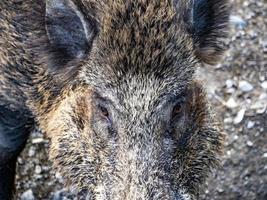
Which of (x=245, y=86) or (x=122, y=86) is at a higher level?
(x=122, y=86)

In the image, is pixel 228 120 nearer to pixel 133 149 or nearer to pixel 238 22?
pixel 238 22

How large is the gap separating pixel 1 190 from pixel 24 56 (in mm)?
1220

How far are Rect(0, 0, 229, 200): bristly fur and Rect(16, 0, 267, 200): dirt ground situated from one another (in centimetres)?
95

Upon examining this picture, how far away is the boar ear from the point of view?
4.43 metres

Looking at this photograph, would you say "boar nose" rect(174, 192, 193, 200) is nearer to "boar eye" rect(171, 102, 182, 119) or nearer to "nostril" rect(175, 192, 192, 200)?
"nostril" rect(175, 192, 192, 200)

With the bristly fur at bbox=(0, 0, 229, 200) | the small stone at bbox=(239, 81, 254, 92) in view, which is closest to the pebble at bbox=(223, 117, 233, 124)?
the small stone at bbox=(239, 81, 254, 92)

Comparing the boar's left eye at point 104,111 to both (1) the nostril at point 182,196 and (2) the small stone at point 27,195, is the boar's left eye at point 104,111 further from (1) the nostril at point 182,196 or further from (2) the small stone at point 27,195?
(2) the small stone at point 27,195

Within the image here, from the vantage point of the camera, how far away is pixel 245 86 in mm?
6223

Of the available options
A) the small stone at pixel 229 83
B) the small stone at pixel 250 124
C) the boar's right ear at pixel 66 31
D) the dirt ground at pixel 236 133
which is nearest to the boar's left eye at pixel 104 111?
the boar's right ear at pixel 66 31

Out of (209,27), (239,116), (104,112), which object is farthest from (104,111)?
(239,116)

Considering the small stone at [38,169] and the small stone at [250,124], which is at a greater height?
the small stone at [250,124]

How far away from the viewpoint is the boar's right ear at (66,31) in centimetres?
433

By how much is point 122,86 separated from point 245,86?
2235mm

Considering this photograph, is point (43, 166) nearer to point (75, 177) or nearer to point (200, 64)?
point (75, 177)
